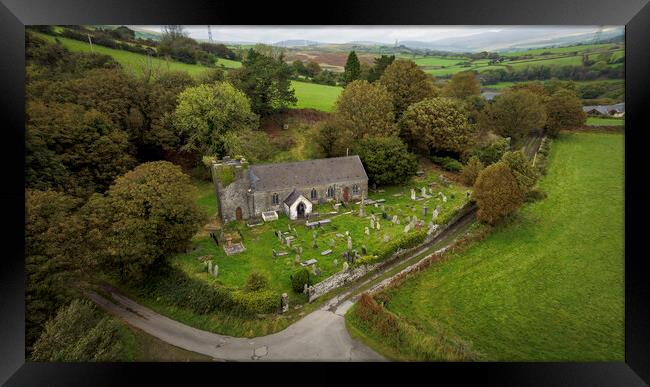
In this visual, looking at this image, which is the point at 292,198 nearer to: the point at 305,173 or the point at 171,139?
the point at 305,173

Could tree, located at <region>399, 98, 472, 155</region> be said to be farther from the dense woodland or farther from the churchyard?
the churchyard

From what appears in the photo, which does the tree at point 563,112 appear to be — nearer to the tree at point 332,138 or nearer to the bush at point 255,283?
the tree at point 332,138

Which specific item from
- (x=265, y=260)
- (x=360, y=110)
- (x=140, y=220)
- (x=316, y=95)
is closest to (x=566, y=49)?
(x=360, y=110)

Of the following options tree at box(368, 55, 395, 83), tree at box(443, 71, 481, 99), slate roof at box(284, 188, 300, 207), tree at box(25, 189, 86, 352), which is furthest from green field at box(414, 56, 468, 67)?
tree at box(25, 189, 86, 352)

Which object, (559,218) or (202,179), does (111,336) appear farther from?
(559,218)

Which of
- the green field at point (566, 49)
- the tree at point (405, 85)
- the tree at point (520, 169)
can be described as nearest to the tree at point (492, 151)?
the tree at point (520, 169)
